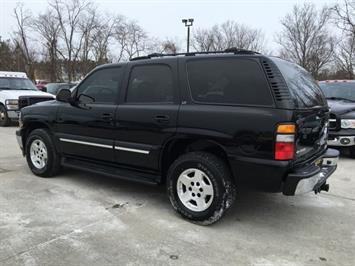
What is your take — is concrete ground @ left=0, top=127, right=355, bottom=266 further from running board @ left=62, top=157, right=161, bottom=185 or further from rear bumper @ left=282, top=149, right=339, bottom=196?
rear bumper @ left=282, top=149, right=339, bottom=196

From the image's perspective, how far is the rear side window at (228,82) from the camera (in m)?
3.81

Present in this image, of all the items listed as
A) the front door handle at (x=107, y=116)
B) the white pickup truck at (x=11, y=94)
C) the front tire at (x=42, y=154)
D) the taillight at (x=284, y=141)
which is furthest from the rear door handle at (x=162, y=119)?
the white pickup truck at (x=11, y=94)

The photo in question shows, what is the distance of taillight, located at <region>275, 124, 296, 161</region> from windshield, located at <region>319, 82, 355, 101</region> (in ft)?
19.0

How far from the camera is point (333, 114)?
7484 mm

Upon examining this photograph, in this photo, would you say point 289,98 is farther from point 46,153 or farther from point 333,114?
point 333,114

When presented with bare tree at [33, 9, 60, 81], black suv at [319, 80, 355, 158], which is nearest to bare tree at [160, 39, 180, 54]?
bare tree at [33, 9, 60, 81]

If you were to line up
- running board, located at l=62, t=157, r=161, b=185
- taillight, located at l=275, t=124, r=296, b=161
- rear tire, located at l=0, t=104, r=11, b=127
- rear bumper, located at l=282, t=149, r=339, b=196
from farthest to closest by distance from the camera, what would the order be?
1. rear tire, located at l=0, t=104, r=11, b=127
2. running board, located at l=62, t=157, r=161, b=185
3. rear bumper, located at l=282, t=149, r=339, b=196
4. taillight, located at l=275, t=124, r=296, b=161

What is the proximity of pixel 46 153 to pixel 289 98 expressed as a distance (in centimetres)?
378

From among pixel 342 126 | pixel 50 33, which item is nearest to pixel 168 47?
pixel 50 33

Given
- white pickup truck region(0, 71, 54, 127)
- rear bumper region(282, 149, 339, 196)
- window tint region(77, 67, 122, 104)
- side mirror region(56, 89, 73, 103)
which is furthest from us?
white pickup truck region(0, 71, 54, 127)

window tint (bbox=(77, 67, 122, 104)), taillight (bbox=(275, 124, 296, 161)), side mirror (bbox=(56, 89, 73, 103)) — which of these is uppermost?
window tint (bbox=(77, 67, 122, 104))

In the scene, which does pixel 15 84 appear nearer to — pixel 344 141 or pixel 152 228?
pixel 344 141

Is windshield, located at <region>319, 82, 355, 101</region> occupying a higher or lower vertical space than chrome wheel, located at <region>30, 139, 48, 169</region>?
higher

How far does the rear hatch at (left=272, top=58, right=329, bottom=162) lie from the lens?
3789mm
